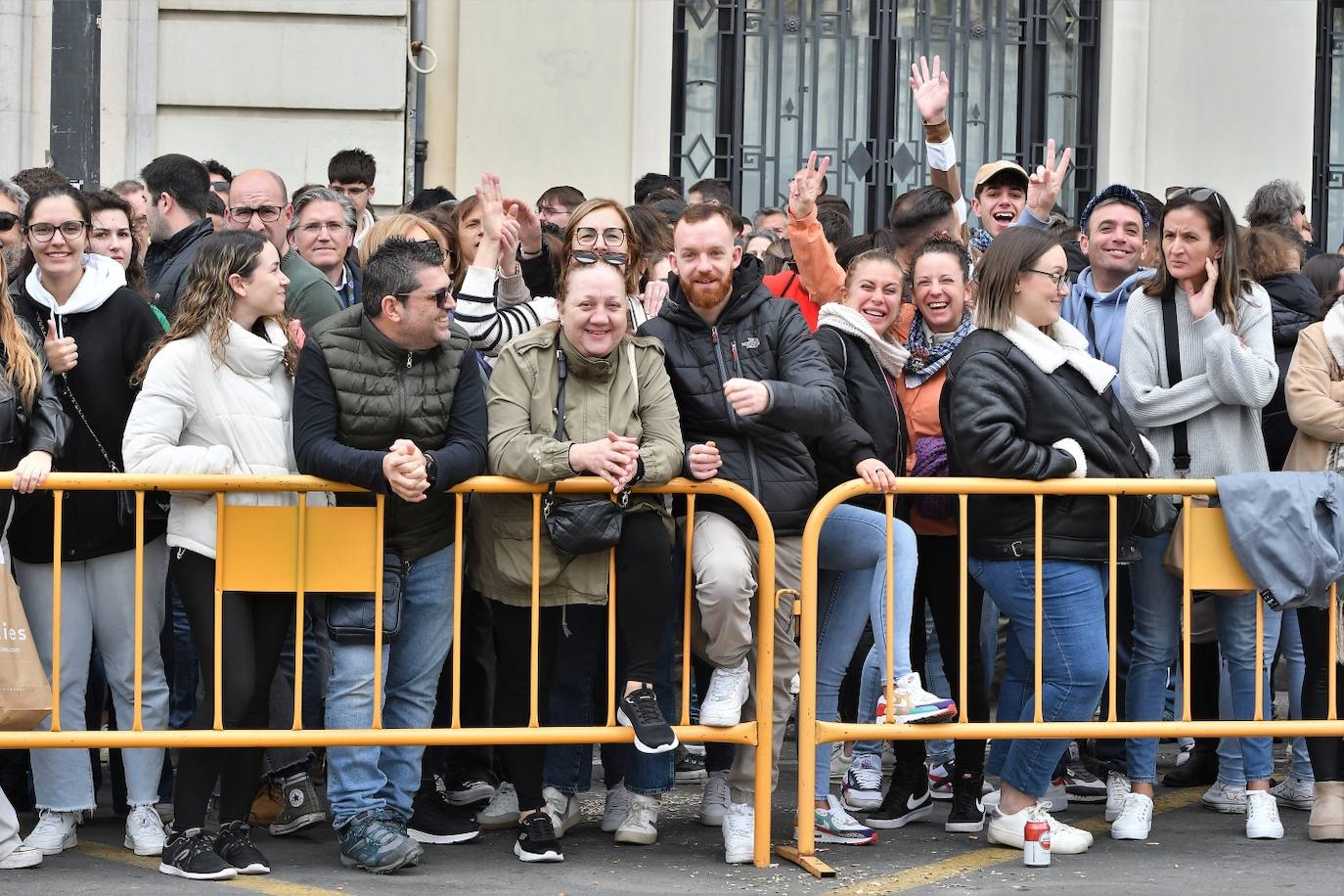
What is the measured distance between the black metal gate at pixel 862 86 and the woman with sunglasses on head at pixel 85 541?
6546mm

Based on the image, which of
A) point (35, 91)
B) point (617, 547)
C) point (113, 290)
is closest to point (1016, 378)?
point (617, 547)

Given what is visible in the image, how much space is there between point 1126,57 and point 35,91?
7.22 m

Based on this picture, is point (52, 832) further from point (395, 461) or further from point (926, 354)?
point (926, 354)

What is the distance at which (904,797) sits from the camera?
6723 millimetres

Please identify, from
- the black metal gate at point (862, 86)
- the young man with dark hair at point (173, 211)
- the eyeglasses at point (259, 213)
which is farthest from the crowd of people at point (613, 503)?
the black metal gate at point (862, 86)

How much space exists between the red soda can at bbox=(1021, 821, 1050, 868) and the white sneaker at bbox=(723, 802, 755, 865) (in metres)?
0.93

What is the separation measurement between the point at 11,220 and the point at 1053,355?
3924mm

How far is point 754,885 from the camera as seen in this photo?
579 centimetres

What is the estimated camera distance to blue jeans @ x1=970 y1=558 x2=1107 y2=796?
6152 millimetres

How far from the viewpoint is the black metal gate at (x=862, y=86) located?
1233 centimetres

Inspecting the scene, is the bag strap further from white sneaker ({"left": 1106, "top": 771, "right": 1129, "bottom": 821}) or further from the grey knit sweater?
white sneaker ({"left": 1106, "top": 771, "right": 1129, "bottom": 821})

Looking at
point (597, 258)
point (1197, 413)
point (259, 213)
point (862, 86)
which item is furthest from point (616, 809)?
point (862, 86)

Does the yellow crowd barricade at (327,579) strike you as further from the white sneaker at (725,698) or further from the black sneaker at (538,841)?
the black sneaker at (538,841)

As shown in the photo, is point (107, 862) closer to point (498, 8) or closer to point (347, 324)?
point (347, 324)
